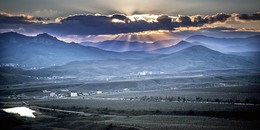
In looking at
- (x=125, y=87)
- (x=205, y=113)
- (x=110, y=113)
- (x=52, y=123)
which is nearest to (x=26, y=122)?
(x=52, y=123)

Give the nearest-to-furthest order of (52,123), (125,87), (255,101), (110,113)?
(52,123) < (110,113) < (255,101) < (125,87)

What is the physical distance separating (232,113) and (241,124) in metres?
13.6

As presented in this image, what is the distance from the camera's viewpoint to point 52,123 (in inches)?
3275

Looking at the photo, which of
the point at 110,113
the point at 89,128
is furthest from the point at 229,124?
the point at 110,113

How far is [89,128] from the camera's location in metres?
74.8

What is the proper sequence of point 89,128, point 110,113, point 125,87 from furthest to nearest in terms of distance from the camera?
point 125,87 → point 110,113 → point 89,128

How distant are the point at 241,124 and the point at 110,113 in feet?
126

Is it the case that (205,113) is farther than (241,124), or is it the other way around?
(205,113)

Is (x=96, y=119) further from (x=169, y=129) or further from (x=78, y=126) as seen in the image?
(x=169, y=129)

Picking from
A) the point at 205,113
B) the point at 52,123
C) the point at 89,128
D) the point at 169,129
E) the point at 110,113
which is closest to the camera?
the point at 169,129

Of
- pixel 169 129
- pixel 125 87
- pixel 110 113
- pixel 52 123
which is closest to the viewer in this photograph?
pixel 169 129

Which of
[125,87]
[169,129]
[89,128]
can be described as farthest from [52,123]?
[125,87]

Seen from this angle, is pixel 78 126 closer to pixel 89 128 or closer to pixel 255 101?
pixel 89 128

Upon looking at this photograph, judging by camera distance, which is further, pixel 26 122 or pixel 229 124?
pixel 26 122
